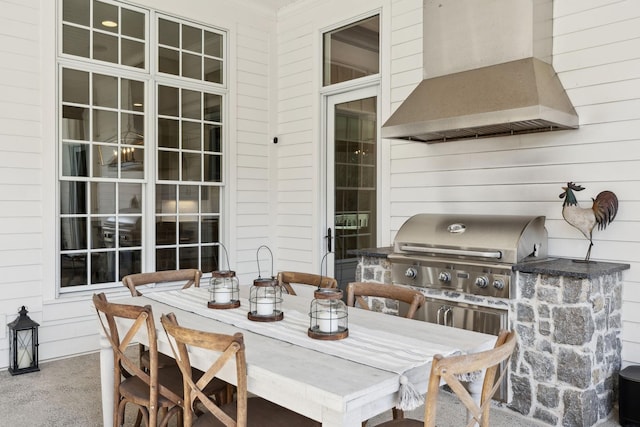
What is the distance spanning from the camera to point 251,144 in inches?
230

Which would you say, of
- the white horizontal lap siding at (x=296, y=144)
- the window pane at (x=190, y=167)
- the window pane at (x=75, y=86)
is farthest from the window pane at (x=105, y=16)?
the white horizontal lap siding at (x=296, y=144)

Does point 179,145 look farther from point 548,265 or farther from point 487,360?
point 487,360

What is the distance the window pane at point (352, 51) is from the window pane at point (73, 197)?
8.85ft

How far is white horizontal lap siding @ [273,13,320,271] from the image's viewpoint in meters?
5.63

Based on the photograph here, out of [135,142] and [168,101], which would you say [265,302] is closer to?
[135,142]

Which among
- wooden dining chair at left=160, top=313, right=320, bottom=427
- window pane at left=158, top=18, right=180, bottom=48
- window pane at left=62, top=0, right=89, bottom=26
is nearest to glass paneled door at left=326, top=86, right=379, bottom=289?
window pane at left=158, top=18, right=180, bottom=48

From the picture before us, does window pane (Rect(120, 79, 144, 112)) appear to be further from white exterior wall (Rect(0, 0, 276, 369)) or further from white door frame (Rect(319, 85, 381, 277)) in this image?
white door frame (Rect(319, 85, 381, 277))

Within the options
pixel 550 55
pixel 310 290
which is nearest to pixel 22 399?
pixel 310 290

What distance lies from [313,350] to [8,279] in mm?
3431

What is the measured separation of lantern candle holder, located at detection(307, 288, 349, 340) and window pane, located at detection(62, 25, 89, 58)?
3.72 metres

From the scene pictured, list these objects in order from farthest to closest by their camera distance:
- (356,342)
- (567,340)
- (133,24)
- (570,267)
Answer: (133,24) < (570,267) < (567,340) < (356,342)

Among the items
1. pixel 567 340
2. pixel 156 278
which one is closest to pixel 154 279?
pixel 156 278

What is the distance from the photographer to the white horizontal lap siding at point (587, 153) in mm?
3340

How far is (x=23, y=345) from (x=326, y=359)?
3.42m
